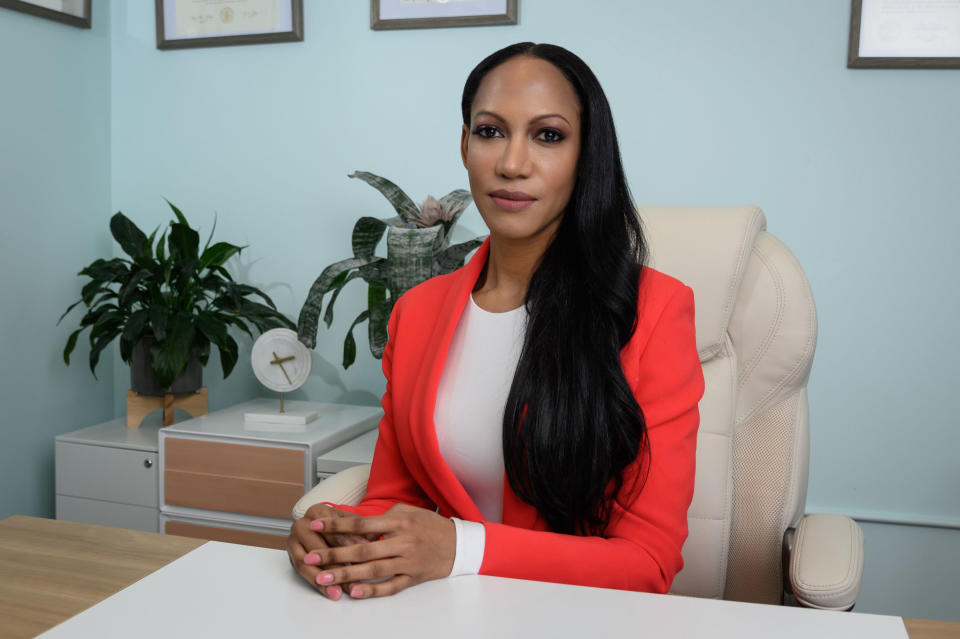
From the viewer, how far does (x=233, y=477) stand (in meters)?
1.95

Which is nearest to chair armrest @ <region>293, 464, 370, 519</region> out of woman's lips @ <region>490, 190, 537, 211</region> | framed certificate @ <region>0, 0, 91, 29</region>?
woman's lips @ <region>490, 190, 537, 211</region>

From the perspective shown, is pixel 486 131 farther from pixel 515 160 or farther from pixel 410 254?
pixel 410 254

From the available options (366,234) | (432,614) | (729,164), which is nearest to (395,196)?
(366,234)

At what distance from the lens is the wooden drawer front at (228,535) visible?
1924 millimetres

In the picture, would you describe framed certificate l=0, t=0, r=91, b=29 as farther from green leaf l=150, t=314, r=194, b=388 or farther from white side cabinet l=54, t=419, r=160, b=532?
white side cabinet l=54, t=419, r=160, b=532

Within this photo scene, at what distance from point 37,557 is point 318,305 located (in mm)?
1186

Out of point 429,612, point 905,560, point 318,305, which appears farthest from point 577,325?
point 905,560

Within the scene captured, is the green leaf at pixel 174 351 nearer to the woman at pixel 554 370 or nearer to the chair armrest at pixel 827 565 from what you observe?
the woman at pixel 554 370

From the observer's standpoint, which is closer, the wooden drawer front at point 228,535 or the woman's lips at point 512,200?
the woman's lips at point 512,200

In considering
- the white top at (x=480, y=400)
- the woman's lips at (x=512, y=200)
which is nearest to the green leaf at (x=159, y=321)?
the white top at (x=480, y=400)

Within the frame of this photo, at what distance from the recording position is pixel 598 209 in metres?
1.05

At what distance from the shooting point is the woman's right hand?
27.3 inches

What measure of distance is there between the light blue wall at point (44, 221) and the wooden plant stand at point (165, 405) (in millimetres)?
322

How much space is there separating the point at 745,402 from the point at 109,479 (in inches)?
65.7
